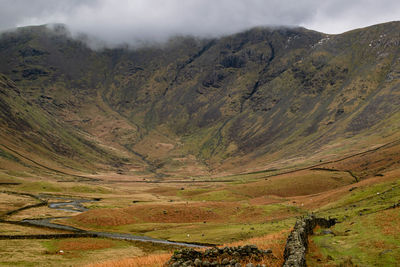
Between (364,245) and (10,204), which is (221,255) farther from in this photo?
(10,204)

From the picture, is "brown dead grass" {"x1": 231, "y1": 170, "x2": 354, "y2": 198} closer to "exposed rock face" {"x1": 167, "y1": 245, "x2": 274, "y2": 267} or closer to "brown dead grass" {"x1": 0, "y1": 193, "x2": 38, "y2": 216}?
"brown dead grass" {"x1": 0, "y1": 193, "x2": 38, "y2": 216}

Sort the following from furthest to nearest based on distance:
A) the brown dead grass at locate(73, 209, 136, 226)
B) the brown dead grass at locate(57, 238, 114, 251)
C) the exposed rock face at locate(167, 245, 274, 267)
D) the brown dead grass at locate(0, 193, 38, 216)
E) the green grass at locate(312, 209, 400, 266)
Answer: the brown dead grass at locate(0, 193, 38, 216) → the brown dead grass at locate(73, 209, 136, 226) → the brown dead grass at locate(57, 238, 114, 251) → the green grass at locate(312, 209, 400, 266) → the exposed rock face at locate(167, 245, 274, 267)

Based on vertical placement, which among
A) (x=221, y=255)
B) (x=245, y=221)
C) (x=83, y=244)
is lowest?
(x=221, y=255)

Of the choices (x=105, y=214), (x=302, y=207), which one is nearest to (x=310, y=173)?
(x=302, y=207)

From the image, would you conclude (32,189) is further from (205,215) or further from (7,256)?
(7,256)

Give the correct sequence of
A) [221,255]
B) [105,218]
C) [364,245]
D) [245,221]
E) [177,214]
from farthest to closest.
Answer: [177,214] → [105,218] → [245,221] → [364,245] → [221,255]

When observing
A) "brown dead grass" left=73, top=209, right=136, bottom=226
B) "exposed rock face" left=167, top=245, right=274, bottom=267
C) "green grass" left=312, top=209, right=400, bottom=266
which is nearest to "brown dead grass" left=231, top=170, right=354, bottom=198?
"brown dead grass" left=73, top=209, right=136, bottom=226

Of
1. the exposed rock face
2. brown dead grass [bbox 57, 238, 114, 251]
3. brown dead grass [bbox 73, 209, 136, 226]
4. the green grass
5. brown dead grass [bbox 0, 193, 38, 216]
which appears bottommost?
the exposed rock face

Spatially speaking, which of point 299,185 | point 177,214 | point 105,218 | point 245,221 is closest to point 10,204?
point 105,218

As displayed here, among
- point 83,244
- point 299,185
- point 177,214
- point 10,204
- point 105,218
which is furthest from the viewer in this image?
point 299,185

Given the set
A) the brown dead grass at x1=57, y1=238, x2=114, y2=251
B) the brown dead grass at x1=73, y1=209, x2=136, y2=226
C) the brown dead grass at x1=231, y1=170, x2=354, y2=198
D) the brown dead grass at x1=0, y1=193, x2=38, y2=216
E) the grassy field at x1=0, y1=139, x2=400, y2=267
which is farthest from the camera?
the brown dead grass at x1=231, y1=170, x2=354, y2=198

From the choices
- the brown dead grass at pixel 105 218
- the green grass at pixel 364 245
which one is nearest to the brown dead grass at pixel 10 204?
the brown dead grass at pixel 105 218

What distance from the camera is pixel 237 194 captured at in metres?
137

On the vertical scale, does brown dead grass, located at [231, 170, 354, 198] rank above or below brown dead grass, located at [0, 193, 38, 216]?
above
